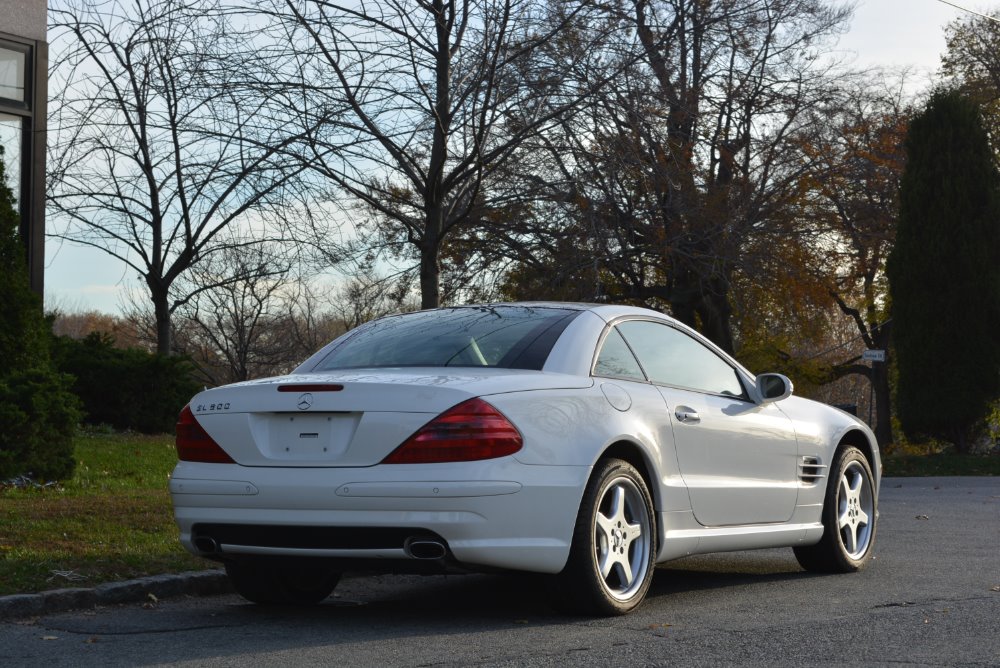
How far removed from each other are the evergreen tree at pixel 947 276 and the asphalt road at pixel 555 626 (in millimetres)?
16030

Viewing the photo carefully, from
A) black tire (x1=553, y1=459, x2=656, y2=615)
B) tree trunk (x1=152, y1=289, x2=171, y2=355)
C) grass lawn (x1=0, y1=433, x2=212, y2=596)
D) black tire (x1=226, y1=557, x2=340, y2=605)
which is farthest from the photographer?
tree trunk (x1=152, y1=289, x2=171, y2=355)

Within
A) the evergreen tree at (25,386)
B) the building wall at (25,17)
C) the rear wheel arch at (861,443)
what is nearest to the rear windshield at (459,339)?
the rear wheel arch at (861,443)

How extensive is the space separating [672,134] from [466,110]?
356cm

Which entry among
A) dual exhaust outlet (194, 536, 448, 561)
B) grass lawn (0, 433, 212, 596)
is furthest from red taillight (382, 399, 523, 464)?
grass lawn (0, 433, 212, 596)

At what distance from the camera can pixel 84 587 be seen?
6328 millimetres

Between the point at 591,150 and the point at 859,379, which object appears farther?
the point at 859,379

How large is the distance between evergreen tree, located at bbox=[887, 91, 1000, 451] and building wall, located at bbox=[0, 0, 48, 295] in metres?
15.3

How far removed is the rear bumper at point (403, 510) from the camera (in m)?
5.27

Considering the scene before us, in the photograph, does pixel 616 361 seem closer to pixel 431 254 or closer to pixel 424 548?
pixel 424 548

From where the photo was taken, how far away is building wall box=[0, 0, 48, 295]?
15070mm

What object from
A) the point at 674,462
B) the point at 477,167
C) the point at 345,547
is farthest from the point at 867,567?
the point at 477,167

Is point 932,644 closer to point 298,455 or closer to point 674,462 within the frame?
point 674,462

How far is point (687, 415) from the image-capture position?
21.4 ft

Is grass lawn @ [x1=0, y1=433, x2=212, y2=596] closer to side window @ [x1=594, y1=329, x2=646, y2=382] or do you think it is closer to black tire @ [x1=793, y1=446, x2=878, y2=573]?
side window @ [x1=594, y1=329, x2=646, y2=382]
